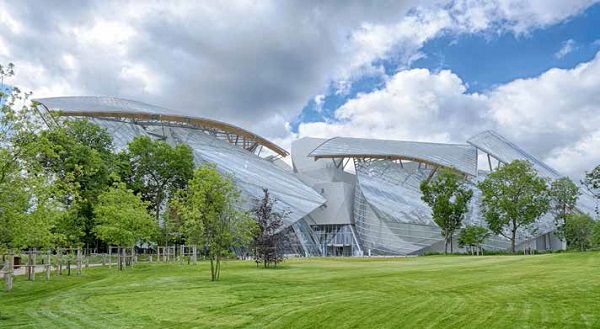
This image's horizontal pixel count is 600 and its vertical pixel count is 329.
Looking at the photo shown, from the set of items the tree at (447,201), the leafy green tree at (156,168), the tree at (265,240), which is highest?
the leafy green tree at (156,168)

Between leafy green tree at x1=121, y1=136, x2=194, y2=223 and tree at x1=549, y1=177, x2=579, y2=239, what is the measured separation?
46.9 m

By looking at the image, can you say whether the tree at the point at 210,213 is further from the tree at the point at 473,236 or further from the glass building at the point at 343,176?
the tree at the point at 473,236

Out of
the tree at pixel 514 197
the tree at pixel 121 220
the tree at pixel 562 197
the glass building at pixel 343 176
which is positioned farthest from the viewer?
the glass building at pixel 343 176

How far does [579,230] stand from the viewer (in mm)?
62656

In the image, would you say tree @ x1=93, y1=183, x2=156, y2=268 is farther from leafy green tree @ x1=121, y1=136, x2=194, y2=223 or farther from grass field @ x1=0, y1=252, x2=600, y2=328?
leafy green tree @ x1=121, y1=136, x2=194, y2=223

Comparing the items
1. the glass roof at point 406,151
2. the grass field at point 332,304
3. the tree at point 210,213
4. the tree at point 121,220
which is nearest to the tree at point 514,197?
the glass roof at point 406,151

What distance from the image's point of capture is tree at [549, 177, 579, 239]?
65.7 meters

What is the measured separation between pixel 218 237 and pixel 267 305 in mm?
12833

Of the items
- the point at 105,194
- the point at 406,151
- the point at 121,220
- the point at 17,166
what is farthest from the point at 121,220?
the point at 406,151

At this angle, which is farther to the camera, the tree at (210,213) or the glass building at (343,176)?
the glass building at (343,176)

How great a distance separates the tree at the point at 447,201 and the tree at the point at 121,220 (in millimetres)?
35282

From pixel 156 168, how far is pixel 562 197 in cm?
5208

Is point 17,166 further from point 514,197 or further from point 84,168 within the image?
point 514,197

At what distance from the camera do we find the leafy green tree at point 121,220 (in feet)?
117
